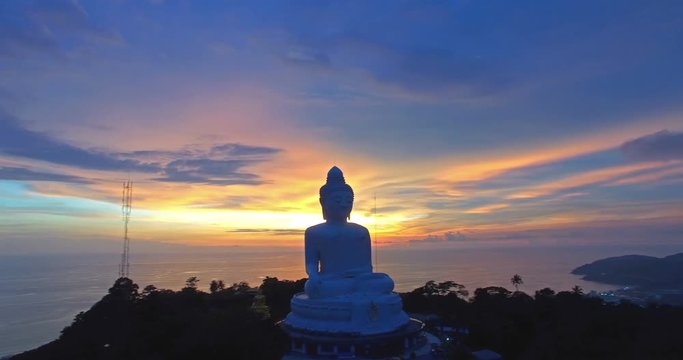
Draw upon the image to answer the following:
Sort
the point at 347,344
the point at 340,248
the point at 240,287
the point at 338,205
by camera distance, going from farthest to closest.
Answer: the point at 240,287
the point at 338,205
the point at 340,248
the point at 347,344

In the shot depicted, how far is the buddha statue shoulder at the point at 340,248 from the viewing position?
1475cm

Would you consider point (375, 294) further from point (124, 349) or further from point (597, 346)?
point (124, 349)

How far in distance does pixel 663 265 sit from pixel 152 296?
96063 millimetres

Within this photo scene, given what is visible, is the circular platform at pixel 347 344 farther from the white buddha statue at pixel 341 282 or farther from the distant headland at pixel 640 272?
the distant headland at pixel 640 272

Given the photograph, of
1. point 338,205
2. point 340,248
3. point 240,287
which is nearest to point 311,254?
point 340,248

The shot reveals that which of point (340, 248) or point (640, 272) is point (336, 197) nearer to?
point (340, 248)

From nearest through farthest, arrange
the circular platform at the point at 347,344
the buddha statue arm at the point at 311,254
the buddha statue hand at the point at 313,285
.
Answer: the circular platform at the point at 347,344 < the buddha statue hand at the point at 313,285 < the buddha statue arm at the point at 311,254

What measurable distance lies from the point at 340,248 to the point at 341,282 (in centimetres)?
125

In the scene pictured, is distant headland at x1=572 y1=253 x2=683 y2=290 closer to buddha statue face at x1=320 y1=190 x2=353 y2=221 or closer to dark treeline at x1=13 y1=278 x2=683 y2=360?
dark treeline at x1=13 y1=278 x2=683 y2=360

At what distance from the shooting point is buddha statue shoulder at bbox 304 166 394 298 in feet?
48.4

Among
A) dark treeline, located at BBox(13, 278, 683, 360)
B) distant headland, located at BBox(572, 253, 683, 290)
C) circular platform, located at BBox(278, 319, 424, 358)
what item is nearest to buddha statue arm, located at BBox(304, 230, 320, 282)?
circular platform, located at BBox(278, 319, 424, 358)

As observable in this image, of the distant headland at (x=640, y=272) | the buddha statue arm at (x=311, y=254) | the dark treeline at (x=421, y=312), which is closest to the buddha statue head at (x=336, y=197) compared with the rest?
the buddha statue arm at (x=311, y=254)

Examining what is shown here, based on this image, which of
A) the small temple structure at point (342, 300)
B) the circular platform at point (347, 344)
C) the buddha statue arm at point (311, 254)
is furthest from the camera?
the buddha statue arm at point (311, 254)

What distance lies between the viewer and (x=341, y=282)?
47.6 feet
